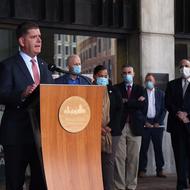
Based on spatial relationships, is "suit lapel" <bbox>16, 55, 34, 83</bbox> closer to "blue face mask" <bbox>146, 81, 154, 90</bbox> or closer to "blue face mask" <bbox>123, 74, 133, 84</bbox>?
"blue face mask" <bbox>123, 74, 133, 84</bbox>

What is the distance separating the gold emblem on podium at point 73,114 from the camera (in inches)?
171

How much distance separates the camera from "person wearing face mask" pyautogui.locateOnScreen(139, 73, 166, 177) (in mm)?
10781

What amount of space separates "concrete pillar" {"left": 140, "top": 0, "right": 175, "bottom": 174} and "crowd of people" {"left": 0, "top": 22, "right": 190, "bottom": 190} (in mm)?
444

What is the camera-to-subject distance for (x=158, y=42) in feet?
37.1

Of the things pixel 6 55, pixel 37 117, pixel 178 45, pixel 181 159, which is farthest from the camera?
pixel 178 45

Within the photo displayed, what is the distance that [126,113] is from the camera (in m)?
9.03

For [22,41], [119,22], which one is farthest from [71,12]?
[22,41]

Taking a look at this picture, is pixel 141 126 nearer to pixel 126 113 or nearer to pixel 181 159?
pixel 126 113

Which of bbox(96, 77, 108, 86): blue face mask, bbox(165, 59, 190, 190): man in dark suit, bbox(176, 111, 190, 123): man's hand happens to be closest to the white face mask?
bbox(165, 59, 190, 190): man in dark suit

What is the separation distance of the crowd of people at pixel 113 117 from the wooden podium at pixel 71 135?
251 millimetres

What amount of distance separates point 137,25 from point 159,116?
1.94 meters

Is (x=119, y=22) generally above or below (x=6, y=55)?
above

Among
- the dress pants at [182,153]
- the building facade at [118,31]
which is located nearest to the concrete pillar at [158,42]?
the building facade at [118,31]

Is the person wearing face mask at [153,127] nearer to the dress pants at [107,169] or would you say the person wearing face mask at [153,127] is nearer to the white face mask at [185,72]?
the white face mask at [185,72]
